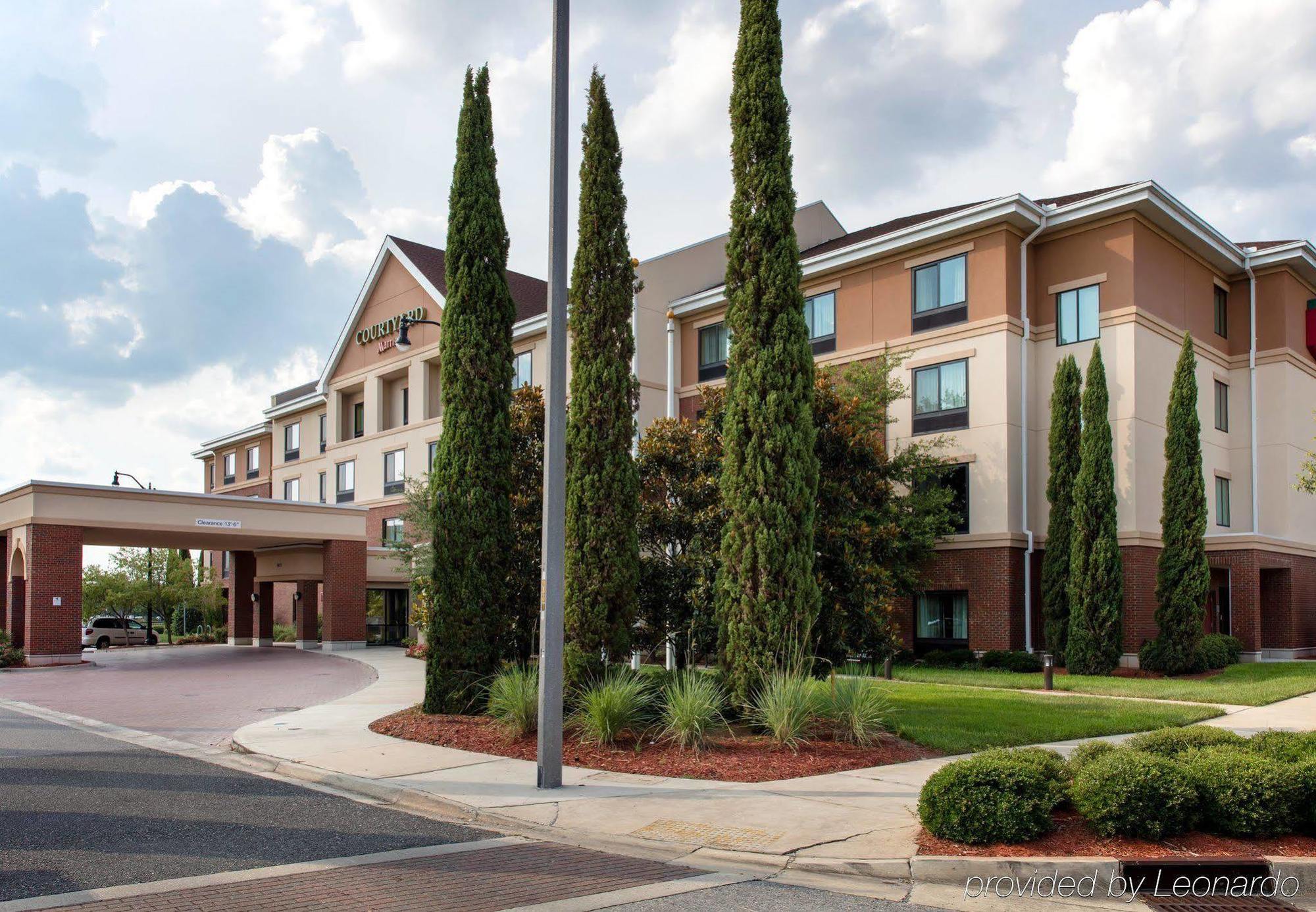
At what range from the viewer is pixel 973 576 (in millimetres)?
29750

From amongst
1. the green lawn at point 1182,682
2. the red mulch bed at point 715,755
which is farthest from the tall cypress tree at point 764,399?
the green lawn at point 1182,682

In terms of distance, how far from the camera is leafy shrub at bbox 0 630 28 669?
30500 millimetres

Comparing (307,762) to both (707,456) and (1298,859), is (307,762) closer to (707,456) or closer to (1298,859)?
(707,456)

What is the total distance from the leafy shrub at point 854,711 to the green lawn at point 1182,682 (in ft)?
31.6

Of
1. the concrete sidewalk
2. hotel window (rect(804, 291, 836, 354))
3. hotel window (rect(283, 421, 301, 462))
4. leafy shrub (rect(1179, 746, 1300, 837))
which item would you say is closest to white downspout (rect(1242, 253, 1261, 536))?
hotel window (rect(804, 291, 836, 354))

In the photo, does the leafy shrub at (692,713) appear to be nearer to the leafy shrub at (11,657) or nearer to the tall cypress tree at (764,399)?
the tall cypress tree at (764,399)

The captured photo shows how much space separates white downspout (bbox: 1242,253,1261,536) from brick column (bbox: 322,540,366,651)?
30242 millimetres

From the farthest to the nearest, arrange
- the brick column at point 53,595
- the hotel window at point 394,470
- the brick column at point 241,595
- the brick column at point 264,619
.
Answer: the hotel window at point 394,470 → the brick column at point 241,595 → the brick column at point 264,619 → the brick column at point 53,595

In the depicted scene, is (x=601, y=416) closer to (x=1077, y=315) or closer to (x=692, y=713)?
(x=692, y=713)

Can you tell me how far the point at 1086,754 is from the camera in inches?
353

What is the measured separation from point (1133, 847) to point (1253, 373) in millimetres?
29701

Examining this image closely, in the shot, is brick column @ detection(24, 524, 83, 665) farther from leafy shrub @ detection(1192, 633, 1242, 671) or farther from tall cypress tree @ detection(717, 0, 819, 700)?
leafy shrub @ detection(1192, 633, 1242, 671)

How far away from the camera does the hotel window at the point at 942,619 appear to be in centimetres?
3033

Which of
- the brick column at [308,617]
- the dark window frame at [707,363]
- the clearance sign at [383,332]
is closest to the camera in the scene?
the dark window frame at [707,363]
